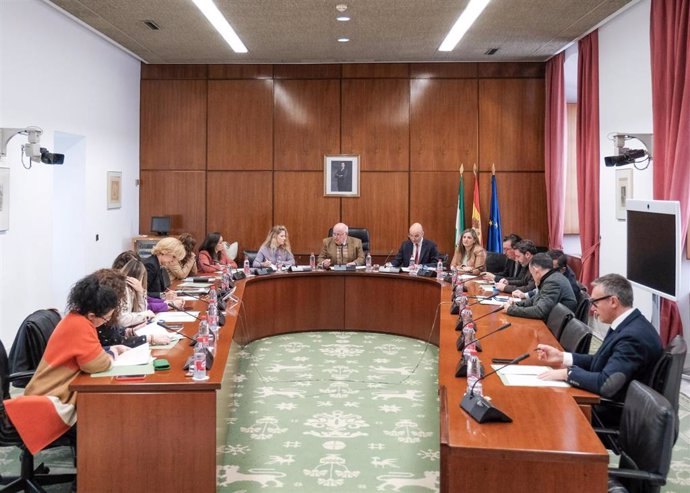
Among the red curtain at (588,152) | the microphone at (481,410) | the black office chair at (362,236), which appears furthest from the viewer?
the black office chair at (362,236)

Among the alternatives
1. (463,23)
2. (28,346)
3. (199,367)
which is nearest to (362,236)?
(463,23)

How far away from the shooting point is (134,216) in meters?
9.92

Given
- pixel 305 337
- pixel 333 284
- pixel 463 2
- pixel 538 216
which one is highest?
pixel 463 2

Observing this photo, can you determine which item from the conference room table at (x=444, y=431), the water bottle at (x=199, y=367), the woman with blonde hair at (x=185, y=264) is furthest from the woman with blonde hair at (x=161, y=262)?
the water bottle at (x=199, y=367)

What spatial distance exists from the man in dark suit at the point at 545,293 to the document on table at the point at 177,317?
235cm

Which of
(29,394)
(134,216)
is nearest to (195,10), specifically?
(134,216)

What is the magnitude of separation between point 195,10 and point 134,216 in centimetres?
393

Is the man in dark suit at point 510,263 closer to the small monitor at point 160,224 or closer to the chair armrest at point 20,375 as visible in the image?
the chair armrest at point 20,375

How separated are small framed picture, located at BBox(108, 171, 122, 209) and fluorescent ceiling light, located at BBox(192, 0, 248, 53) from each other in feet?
7.68

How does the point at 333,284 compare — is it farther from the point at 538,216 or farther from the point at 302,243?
the point at 538,216

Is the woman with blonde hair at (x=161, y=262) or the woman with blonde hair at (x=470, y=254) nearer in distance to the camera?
the woman with blonde hair at (x=161, y=262)

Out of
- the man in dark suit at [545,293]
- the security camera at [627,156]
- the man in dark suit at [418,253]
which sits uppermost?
the security camera at [627,156]

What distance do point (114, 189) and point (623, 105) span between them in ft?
21.2

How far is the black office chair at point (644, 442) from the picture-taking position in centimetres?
249
